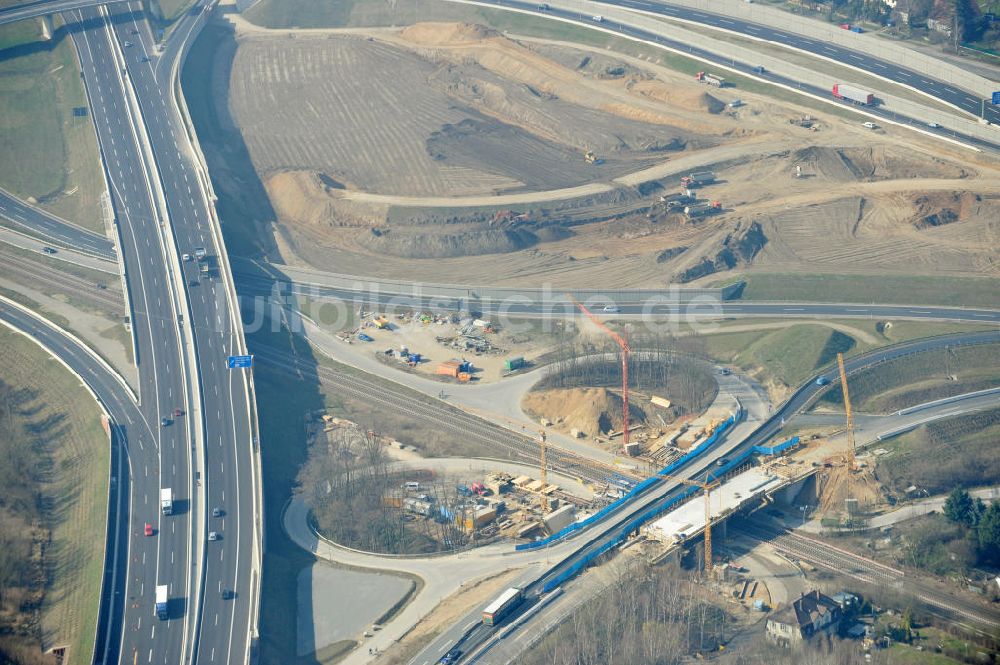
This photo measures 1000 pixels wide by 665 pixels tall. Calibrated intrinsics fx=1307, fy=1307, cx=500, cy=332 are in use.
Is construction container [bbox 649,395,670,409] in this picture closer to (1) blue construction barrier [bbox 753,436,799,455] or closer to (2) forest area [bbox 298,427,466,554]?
(1) blue construction barrier [bbox 753,436,799,455]

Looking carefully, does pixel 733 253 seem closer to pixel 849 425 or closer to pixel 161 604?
pixel 849 425

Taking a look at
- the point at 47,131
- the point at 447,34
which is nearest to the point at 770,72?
the point at 447,34

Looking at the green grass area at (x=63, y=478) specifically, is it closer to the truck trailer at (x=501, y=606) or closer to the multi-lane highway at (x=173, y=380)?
the multi-lane highway at (x=173, y=380)

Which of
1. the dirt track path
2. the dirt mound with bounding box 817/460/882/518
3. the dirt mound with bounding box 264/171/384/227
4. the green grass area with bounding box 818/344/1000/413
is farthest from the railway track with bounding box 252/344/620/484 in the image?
the dirt track path

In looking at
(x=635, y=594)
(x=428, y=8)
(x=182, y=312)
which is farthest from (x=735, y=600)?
(x=428, y=8)

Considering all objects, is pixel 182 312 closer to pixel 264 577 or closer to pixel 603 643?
pixel 264 577
